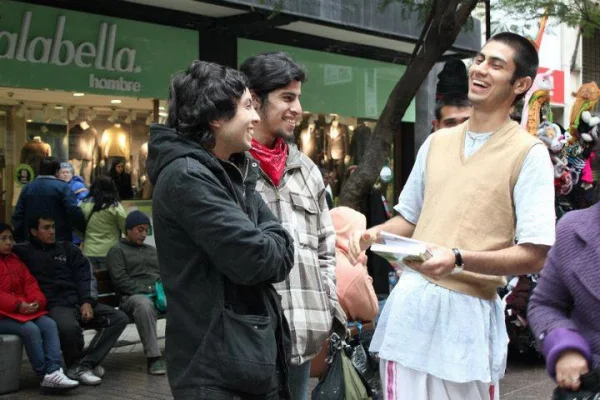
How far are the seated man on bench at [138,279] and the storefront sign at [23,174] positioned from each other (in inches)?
72.2

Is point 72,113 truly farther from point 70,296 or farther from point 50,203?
point 70,296

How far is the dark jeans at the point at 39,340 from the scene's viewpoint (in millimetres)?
7258

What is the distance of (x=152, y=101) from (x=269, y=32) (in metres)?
2.19

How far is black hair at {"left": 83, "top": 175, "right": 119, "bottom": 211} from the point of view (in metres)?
9.55

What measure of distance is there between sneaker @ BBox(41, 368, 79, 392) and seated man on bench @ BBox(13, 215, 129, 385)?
311mm

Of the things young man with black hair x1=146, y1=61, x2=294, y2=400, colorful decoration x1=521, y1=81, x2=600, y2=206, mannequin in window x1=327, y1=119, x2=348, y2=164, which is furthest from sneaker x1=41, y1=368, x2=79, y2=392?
mannequin in window x1=327, y1=119, x2=348, y2=164

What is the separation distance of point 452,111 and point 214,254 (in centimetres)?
228

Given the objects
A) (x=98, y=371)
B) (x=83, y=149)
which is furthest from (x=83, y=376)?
(x=83, y=149)

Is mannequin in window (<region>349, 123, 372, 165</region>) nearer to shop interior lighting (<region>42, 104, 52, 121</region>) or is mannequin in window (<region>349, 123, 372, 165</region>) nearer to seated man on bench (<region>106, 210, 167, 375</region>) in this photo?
shop interior lighting (<region>42, 104, 52, 121</region>)

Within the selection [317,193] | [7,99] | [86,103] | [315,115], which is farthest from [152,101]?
[317,193]

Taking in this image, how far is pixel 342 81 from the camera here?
13289 mm

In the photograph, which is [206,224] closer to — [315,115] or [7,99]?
[7,99]

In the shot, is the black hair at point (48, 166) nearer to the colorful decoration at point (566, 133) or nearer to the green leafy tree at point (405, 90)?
the green leafy tree at point (405, 90)

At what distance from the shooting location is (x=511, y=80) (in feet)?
11.3
